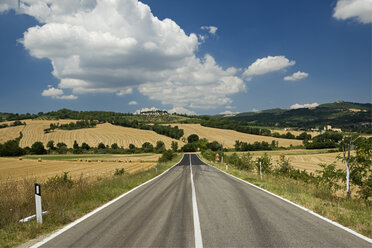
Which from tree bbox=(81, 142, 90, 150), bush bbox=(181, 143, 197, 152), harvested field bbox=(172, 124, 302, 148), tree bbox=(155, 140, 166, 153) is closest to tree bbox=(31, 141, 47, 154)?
tree bbox=(81, 142, 90, 150)

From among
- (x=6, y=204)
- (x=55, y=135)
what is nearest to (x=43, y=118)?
(x=55, y=135)

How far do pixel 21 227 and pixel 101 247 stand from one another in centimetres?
273

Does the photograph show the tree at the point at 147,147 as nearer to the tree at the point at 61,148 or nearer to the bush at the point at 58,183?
the tree at the point at 61,148

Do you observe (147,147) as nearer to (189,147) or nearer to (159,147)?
(159,147)

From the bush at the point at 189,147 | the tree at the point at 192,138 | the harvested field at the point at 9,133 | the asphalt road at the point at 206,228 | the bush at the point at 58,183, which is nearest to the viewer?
the asphalt road at the point at 206,228

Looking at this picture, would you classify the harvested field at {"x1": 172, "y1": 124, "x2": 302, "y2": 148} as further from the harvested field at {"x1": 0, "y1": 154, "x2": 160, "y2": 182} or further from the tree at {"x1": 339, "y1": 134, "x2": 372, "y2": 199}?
the tree at {"x1": 339, "y1": 134, "x2": 372, "y2": 199}

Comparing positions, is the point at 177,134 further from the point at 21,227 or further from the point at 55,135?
the point at 21,227

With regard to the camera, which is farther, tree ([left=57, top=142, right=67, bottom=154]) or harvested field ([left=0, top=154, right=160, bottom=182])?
tree ([left=57, top=142, right=67, bottom=154])

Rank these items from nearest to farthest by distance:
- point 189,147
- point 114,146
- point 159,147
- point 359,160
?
point 359,160, point 114,146, point 159,147, point 189,147

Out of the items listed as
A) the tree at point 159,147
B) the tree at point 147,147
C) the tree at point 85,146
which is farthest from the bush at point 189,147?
the tree at point 85,146

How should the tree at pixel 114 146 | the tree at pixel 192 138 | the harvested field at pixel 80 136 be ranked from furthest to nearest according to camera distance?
1. the tree at pixel 192 138
2. the harvested field at pixel 80 136
3. the tree at pixel 114 146

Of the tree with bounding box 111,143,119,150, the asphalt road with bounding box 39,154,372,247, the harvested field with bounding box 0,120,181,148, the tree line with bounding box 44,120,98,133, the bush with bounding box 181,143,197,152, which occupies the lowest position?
the bush with bounding box 181,143,197,152

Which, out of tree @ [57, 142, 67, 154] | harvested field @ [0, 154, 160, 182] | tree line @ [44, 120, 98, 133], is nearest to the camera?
harvested field @ [0, 154, 160, 182]

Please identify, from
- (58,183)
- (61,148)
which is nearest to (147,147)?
(61,148)
